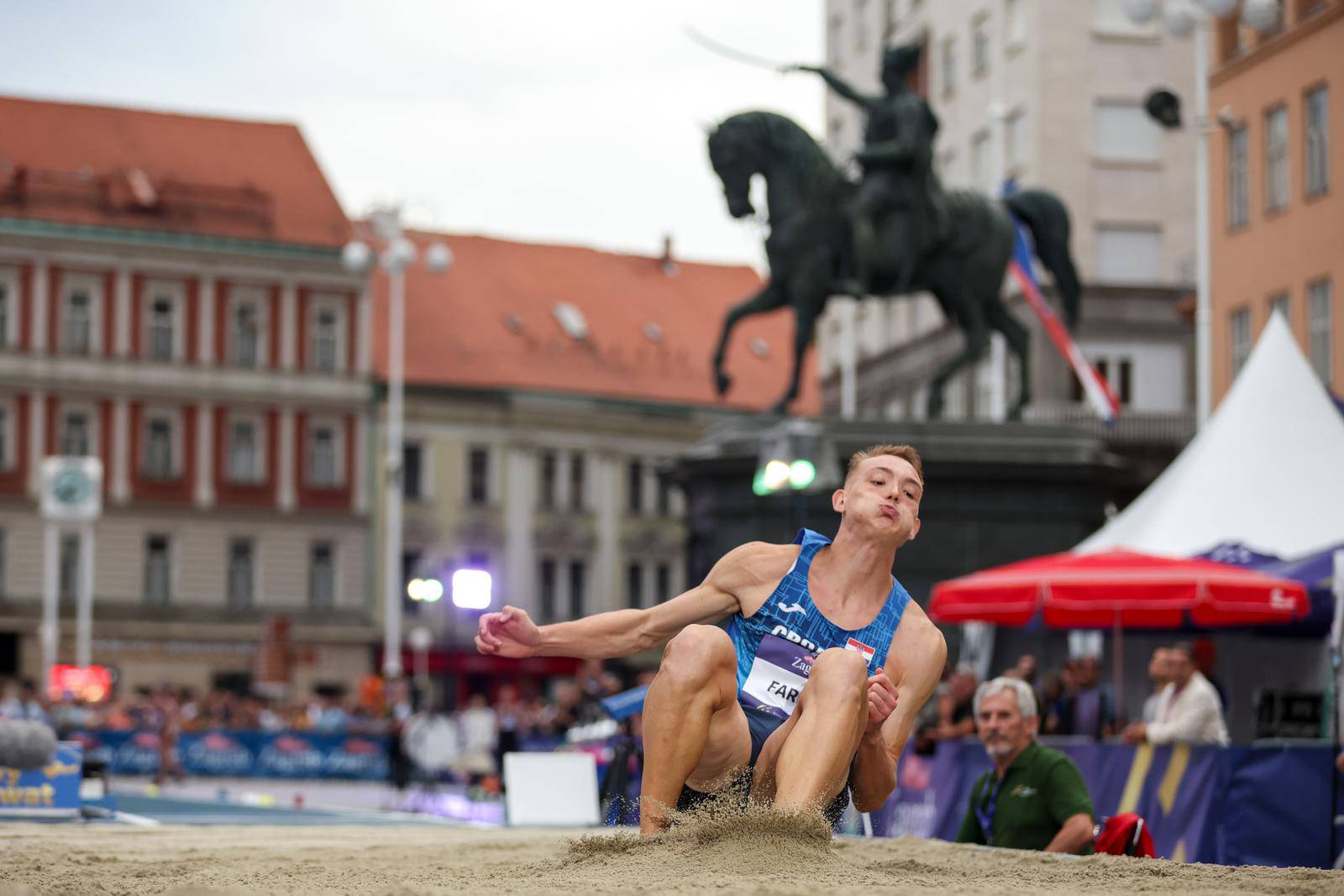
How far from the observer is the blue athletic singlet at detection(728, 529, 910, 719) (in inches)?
282

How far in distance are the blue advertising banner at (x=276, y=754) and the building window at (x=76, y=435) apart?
98.7 ft

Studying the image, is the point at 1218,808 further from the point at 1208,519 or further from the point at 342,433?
the point at 342,433

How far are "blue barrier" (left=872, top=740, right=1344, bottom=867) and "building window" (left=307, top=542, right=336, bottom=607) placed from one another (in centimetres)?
5882

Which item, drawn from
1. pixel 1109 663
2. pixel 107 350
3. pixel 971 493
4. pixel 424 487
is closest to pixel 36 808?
pixel 1109 663

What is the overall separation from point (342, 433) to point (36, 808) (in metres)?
59.5

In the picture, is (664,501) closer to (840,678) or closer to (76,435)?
(76,435)

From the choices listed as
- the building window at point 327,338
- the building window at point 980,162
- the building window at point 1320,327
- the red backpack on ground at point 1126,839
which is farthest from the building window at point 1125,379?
the red backpack on ground at point 1126,839

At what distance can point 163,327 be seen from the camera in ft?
229

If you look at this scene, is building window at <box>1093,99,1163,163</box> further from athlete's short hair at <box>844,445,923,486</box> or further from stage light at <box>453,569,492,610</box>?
stage light at <box>453,569,492,610</box>

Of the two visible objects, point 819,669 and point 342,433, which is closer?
point 819,669

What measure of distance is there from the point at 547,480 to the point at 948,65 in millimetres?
21448

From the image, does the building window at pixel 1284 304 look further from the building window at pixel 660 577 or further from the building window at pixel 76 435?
the building window at pixel 660 577

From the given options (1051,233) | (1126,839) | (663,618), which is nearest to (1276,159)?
(1051,233)

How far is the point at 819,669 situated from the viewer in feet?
22.0
